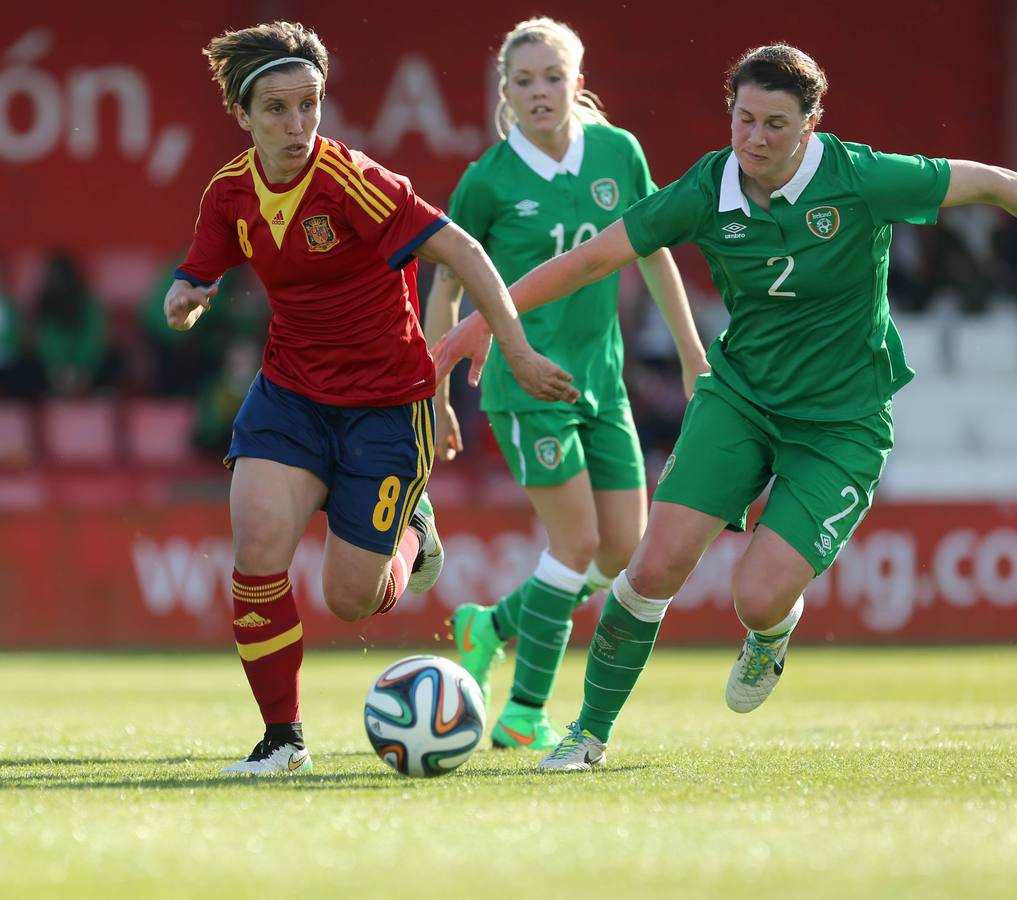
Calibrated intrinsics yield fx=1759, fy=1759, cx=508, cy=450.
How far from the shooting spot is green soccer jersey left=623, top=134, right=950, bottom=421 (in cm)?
544

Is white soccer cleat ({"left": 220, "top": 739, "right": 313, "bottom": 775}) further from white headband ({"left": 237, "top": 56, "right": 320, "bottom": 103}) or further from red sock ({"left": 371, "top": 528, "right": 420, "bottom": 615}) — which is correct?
white headband ({"left": 237, "top": 56, "right": 320, "bottom": 103})

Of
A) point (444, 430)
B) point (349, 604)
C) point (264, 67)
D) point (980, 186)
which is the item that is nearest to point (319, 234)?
point (264, 67)

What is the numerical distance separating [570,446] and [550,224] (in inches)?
34.1

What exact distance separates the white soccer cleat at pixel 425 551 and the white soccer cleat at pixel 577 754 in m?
1.14

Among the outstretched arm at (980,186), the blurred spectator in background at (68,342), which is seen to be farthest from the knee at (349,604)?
the blurred spectator in background at (68,342)

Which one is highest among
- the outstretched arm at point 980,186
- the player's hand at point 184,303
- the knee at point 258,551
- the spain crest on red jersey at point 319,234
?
the outstretched arm at point 980,186

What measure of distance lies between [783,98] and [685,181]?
0.45 m

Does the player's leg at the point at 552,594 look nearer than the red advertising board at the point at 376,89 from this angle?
Yes

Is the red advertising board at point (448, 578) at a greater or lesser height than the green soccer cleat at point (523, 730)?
lesser

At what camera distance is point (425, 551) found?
668 cm

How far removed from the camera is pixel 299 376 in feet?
18.9

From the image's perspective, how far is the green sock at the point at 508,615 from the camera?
7341 mm

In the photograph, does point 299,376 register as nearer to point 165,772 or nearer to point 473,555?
point 165,772

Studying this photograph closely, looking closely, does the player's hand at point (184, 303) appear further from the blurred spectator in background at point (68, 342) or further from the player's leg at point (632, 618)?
the blurred spectator in background at point (68, 342)
